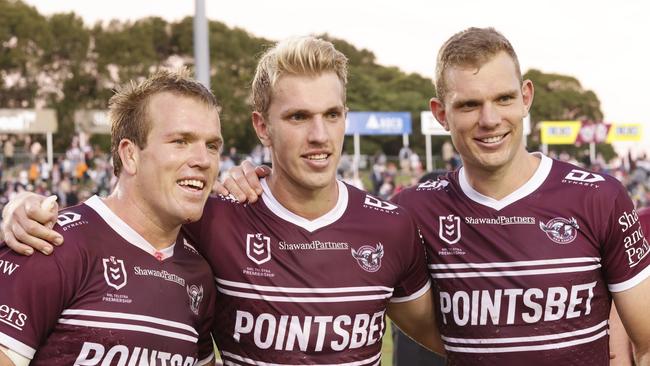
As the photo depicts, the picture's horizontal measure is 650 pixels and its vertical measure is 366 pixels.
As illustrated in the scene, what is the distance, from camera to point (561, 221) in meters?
3.51

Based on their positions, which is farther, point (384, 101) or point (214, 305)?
point (384, 101)

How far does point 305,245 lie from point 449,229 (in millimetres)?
708

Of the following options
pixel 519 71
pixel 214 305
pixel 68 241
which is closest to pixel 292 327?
pixel 214 305

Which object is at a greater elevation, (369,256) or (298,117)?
(298,117)

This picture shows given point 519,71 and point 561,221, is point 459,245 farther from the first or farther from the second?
point 519,71

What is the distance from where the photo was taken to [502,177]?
361 cm

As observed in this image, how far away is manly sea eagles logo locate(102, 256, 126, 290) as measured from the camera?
9.99ft

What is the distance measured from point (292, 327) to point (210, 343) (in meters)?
0.50

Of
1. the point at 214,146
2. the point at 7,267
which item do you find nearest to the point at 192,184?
the point at 214,146

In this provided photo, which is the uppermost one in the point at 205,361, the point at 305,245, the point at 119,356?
the point at 305,245

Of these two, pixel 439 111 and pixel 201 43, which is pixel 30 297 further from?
pixel 201 43

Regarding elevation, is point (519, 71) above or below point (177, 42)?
below

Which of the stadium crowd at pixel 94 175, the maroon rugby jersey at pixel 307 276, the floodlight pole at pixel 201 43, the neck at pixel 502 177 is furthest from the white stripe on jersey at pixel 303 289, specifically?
the stadium crowd at pixel 94 175

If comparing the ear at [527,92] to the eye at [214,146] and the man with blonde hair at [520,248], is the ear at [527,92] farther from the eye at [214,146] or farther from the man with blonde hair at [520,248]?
the eye at [214,146]
